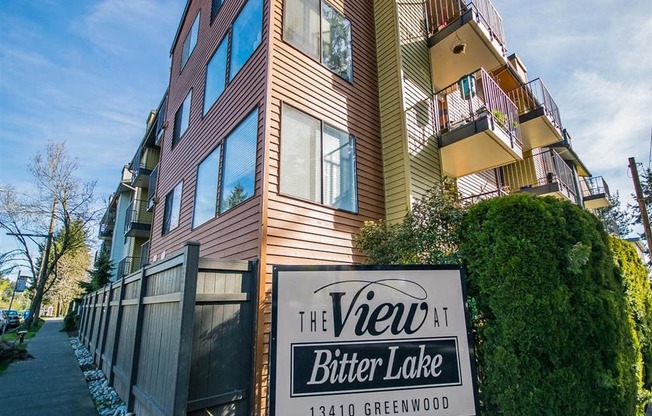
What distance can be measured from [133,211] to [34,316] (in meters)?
10.1

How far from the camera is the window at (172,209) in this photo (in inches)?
328

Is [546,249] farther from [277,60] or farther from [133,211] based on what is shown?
[133,211]

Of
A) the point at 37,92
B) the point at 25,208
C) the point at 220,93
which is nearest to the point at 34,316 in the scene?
the point at 25,208

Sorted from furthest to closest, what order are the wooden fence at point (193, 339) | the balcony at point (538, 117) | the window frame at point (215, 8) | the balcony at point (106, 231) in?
the balcony at point (106, 231), the balcony at point (538, 117), the window frame at point (215, 8), the wooden fence at point (193, 339)

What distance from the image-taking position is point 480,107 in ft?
23.1

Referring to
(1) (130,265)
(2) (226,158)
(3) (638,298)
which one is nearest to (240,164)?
(2) (226,158)

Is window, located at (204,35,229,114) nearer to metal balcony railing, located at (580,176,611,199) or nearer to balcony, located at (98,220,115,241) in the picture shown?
metal balcony railing, located at (580,176,611,199)

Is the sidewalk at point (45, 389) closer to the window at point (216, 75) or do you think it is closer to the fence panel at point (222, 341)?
the fence panel at point (222, 341)

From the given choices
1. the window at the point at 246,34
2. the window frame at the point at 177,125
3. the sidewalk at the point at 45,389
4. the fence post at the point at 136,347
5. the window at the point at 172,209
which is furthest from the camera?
the window frame at the point at 177,125

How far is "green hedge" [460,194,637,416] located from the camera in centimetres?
271

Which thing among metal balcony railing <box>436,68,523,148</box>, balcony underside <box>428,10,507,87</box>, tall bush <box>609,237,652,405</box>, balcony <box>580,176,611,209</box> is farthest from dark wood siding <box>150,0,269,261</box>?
balcony <box>580,176,611,209</box>

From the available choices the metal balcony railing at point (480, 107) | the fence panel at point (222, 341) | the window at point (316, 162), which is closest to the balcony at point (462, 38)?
the metal balcony railing at point (480, 107)

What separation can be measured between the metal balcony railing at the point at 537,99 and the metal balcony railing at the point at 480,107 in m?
2.68

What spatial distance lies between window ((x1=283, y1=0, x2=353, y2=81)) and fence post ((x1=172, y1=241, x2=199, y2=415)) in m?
4.17
